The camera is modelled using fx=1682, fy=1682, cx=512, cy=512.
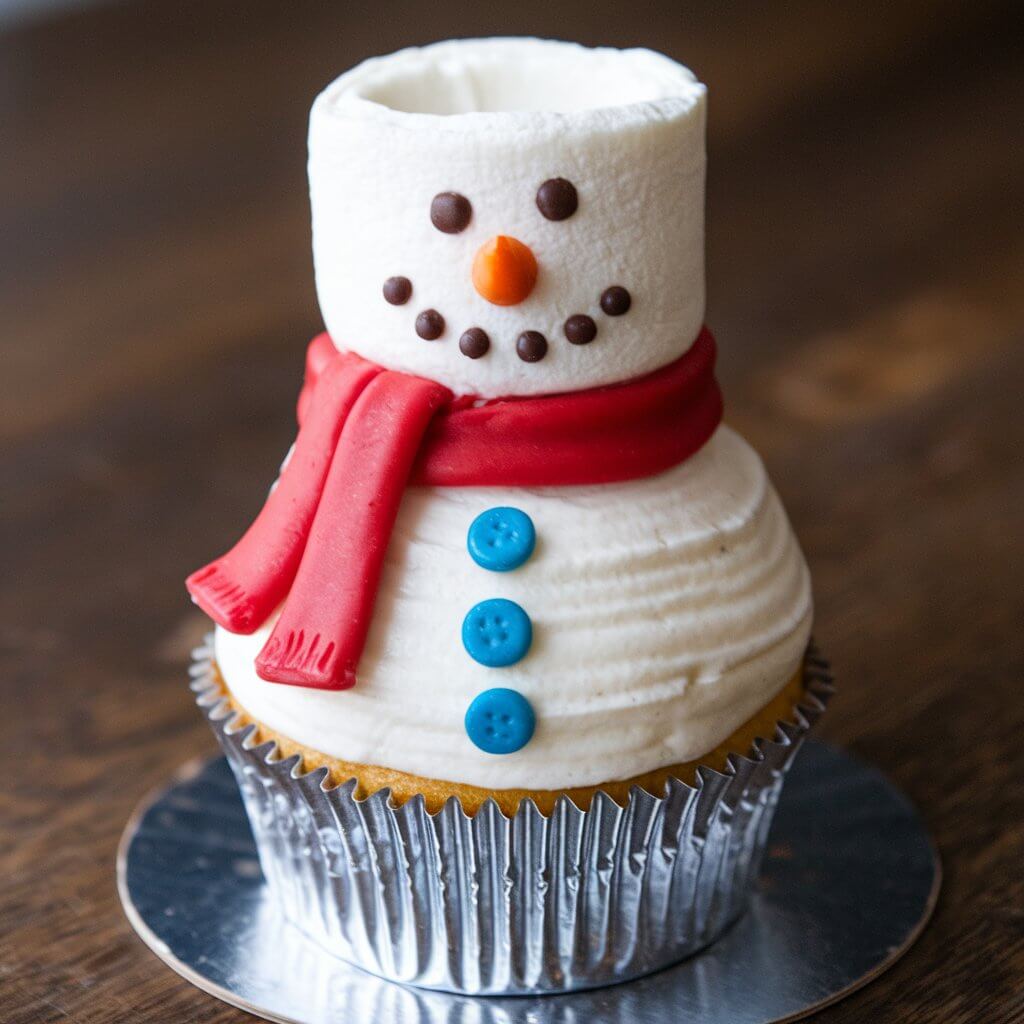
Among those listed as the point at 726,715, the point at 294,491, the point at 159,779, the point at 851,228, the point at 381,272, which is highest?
the point at 381,272

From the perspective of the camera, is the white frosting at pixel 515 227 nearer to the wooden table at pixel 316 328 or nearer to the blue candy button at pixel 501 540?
the blue candy button at pixel 501 540

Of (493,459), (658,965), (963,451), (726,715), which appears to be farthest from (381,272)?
(963,451)

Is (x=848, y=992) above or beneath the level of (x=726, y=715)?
beneath

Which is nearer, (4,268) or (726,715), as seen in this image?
(726,715)

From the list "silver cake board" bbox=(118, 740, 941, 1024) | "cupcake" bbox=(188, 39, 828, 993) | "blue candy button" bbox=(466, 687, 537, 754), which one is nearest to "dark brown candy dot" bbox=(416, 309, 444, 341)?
"cupcake" bbox=(188, 39, 828, 993)

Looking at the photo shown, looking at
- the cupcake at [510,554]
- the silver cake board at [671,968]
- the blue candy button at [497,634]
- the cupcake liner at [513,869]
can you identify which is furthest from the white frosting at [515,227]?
the silver cake board at [671,968]

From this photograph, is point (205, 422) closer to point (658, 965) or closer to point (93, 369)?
point (93, 369)

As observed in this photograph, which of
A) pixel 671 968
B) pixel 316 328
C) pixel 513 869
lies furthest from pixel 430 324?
pixel 316 328
